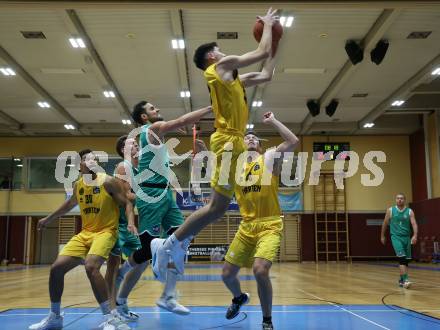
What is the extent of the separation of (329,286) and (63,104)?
1387 cm

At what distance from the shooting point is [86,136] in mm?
24656

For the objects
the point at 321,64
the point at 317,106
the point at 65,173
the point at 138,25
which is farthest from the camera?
the point at 65,173

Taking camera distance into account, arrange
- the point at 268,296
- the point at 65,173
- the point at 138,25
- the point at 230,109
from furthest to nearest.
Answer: the point at 65,173, the point at 138,25, the point at 268,296, the point at 230,109

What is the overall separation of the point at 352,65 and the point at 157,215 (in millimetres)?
11700

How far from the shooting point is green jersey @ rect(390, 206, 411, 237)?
1098cm

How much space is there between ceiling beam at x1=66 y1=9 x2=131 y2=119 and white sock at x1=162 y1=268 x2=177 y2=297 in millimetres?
8818

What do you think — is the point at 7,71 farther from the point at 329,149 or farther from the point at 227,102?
the point at 329,149

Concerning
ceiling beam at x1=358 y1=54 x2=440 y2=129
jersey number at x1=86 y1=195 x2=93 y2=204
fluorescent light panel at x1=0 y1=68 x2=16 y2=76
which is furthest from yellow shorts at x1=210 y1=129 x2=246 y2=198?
fluorescent light panel at x1=0 y1=68 x2=16 y2=76

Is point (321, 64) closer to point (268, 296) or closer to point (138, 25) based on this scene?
point (138, 25)

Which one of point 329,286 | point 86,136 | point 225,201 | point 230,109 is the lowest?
point 329,286

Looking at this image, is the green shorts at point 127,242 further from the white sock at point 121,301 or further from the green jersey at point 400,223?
the green jersey at point 400,223

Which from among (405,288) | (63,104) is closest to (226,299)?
(405,288)

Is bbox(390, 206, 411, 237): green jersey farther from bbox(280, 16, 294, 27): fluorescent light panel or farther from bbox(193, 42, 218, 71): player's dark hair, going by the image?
bbox(193, 42, 218, 71): player's dark hair

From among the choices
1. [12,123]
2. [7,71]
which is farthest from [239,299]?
[12,123]
